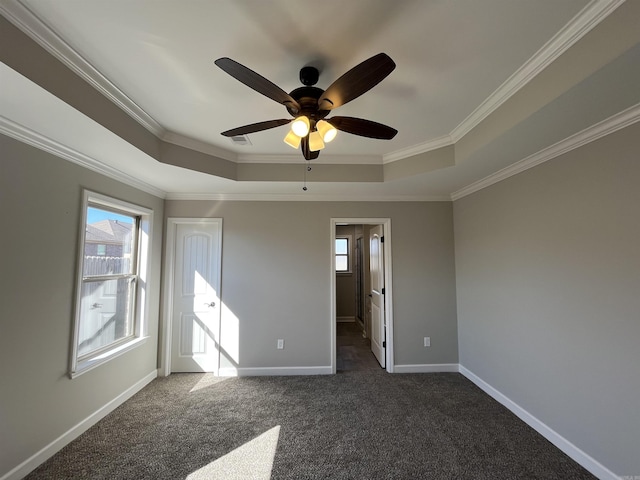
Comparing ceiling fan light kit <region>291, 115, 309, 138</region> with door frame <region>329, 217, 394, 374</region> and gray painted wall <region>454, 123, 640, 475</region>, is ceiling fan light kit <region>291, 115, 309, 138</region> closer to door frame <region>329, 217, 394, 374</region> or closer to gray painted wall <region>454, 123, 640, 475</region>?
gray painted wall <region>454, 123, 640, 475</region>

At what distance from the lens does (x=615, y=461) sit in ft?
5.94

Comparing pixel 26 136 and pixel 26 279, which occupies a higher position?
pixel 26 136

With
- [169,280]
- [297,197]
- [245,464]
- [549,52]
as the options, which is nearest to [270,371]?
[245,464]

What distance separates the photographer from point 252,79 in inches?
53.7

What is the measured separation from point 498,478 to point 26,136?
410 cm

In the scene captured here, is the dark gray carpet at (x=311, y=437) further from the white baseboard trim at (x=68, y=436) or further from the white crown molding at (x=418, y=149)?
the white crown molding at (x=418, y=149)

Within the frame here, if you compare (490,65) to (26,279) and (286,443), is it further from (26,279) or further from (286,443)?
(26,279)

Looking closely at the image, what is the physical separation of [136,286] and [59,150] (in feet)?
5.62

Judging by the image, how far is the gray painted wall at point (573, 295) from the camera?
5.79ft

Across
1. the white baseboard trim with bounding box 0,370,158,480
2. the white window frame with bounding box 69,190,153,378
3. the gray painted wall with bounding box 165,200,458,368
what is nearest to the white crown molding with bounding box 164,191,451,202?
the gray painted wall with bounding box 165,200,458,368

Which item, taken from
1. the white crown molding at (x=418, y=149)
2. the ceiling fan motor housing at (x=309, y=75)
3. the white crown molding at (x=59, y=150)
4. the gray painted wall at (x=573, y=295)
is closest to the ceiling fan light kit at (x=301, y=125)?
the ceiling fan motor housing at (x=309, y=75)

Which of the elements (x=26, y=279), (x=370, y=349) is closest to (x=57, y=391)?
(x=26, y=279)

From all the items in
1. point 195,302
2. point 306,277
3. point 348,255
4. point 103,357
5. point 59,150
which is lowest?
point 103,357

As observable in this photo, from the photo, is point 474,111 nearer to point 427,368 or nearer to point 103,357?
point 427,368
